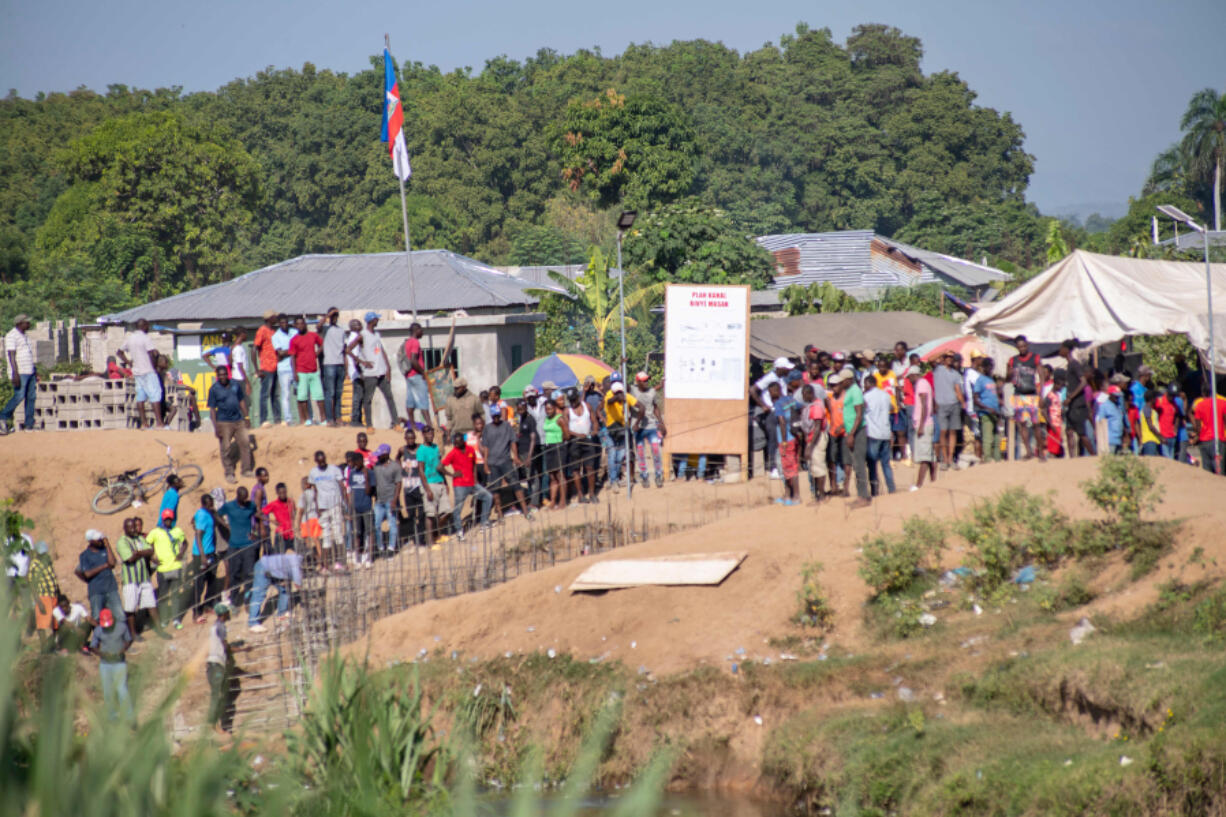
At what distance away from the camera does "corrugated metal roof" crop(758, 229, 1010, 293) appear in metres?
46.5

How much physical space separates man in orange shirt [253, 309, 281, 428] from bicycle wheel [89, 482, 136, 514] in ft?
6.81

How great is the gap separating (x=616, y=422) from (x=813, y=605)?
187 inches

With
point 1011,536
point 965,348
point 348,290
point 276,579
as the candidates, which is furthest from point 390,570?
point 348,290

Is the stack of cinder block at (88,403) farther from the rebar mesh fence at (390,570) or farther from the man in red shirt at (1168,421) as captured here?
the man in red shirt at (1168,421)

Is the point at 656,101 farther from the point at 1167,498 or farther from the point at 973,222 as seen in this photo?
the point at 1167,498

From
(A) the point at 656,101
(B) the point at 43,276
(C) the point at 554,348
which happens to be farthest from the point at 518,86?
(C) the point at 554,348

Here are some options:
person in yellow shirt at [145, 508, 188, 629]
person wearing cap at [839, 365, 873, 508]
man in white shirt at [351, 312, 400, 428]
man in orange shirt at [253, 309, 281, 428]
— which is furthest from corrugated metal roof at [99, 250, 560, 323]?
person wearing cap at [839, 365, 873, 508]

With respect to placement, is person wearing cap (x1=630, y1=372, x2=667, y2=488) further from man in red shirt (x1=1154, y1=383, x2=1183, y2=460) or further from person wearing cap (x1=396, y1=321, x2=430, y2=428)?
man in red shirt (x1=1154, y1=383, x2=1183, y2=460)

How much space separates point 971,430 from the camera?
50.7ft

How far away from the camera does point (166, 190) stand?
53.5m

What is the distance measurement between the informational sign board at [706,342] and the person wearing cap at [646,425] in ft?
0.97

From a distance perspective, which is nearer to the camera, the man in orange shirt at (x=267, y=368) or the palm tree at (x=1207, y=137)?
the man in orange shirt at (x=267, y=368)

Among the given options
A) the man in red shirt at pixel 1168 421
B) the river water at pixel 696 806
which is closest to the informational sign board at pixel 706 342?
the man in red shirt at pixel 1168 421

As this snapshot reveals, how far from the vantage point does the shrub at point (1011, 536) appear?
38.1ft
